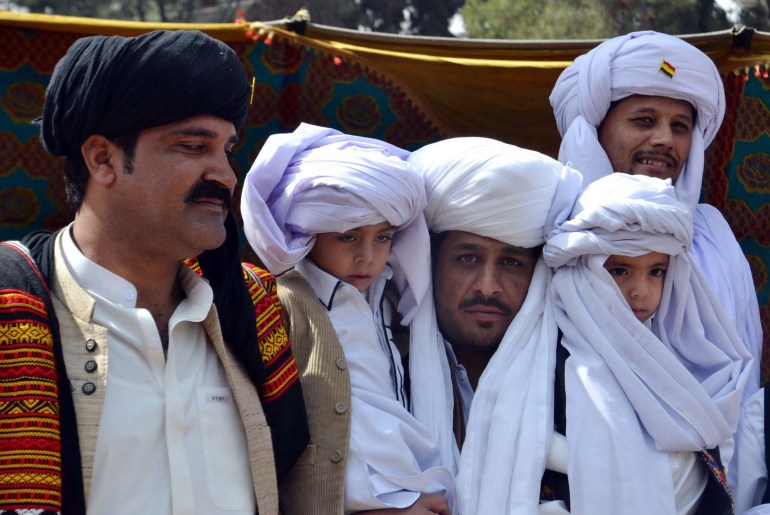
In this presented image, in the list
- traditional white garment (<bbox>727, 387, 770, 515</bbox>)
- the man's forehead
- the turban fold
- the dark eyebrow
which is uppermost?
the man's forehead

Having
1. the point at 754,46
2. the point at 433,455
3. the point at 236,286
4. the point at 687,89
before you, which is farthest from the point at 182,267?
the point at 754,46

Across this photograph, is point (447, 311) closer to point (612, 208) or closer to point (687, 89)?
point (612, 208)

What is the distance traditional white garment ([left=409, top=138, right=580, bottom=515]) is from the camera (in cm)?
335

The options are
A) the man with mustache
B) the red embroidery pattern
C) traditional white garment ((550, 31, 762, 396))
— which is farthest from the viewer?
traditional white garment ((550, 31, 762, 396))

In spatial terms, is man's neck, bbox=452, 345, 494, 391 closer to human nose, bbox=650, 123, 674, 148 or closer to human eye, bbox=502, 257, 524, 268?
human eye, bbox=502, 257, 524, 268

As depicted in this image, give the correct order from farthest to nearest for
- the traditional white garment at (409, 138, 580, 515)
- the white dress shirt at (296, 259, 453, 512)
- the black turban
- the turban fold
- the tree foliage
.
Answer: the tree foliage < the turban fold < the traditional white garment at (409, 138, 580, 515) < the white dress shirt at (296, 259, 453, 512) < the black turban

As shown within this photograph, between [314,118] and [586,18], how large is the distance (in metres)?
5.84

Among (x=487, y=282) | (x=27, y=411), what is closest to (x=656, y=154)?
(x=487, y=282)

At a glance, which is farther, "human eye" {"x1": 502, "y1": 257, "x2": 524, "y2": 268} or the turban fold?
"human eye" {"x1": 502, "y1": 257, "x2": 524, "y2": 268}

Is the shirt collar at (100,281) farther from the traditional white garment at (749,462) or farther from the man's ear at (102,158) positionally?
the traditional white garment at (749,462)

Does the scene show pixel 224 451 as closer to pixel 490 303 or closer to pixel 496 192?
pixel 490 303

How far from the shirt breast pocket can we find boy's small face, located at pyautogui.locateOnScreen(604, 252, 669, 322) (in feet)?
4.44

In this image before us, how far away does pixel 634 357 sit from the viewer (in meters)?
3.52

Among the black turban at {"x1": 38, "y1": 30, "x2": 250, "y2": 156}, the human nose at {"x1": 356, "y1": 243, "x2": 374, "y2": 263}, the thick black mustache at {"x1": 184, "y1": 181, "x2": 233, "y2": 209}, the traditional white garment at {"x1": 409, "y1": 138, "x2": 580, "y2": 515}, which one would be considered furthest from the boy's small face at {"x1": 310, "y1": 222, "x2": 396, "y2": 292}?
the black turban at {"x1": 38, "y1": 30, "x2": 250, "y2": 156}
